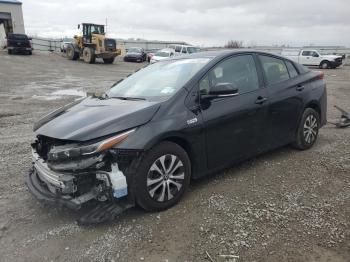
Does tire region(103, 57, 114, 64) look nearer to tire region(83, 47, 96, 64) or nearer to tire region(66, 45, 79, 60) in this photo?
tire region(83, 47, 96, 64)

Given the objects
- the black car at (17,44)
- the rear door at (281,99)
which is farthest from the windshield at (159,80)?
the black car at (17,44)

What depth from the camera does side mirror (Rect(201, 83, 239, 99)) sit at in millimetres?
4242

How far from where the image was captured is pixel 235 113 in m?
4.55

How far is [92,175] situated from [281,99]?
2.96 meters

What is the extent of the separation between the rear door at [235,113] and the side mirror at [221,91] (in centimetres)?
7

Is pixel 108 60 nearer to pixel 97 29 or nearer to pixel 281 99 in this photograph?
pixel 97 29

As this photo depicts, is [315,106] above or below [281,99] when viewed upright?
below

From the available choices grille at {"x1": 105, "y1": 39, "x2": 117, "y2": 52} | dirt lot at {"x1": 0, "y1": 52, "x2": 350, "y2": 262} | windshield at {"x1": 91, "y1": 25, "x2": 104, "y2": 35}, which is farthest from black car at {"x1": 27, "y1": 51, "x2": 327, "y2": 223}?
windshield at {"x1": 91, "y1": 25, "x2": 104, "y2": 35}

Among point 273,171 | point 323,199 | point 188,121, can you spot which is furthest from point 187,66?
point 323,199

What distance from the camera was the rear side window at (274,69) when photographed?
5.24 m

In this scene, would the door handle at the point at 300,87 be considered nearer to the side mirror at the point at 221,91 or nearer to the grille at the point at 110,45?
the side mirror at the point at 221,91

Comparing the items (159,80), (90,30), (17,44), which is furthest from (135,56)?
(159,80)

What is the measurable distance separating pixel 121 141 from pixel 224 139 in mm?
1405

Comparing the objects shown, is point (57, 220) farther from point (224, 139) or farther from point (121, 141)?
point (224, 139)
